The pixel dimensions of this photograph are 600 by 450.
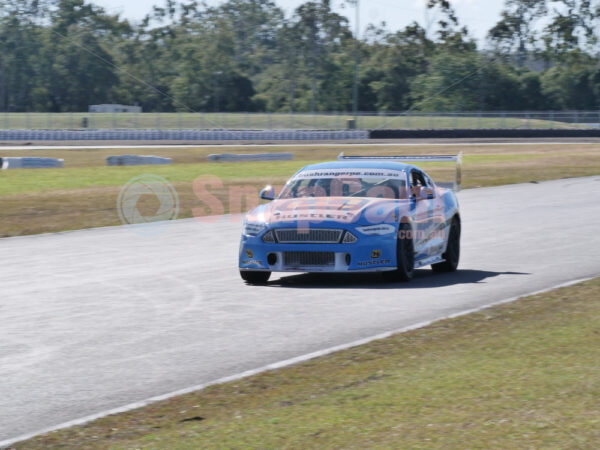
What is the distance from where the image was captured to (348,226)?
35.4 feet

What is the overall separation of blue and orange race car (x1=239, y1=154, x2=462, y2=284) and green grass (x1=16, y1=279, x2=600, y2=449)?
2.88 m

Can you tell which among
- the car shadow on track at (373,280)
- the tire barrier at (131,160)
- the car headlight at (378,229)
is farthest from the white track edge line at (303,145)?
the car headlight at (378,229)

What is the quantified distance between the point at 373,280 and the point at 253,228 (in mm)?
1545

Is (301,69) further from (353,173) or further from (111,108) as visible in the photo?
(353,173)

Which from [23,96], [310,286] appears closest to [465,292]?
[310,286]

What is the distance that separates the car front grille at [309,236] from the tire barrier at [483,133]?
56788mm

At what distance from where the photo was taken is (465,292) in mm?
10711

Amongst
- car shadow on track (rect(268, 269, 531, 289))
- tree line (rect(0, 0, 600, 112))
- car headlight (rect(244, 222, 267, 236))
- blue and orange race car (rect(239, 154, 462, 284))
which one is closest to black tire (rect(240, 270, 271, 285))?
blue and orange race car (rect(239, 154, 462, 284))

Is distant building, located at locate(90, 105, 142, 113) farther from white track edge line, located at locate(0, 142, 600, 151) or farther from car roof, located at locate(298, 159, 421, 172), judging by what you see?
car roof, located at locate(298, 159, 421, 172)

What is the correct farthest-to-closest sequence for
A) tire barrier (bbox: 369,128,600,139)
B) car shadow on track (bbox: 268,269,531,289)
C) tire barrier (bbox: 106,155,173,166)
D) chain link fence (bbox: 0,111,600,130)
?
chain link fence (bbox: 0,111,600,130)
tire barrier (bbox: 369,128,600,139)
tire barrier (bbox: 106,155,173,166)
car shadow on track (bbox: 268,269,531,289)

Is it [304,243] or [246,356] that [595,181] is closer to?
[304,243]

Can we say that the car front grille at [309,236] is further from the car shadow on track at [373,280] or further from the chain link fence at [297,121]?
the chain link fence at [297,121]

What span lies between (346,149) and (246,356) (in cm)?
4601

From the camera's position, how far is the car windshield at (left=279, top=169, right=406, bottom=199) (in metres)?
11.8
